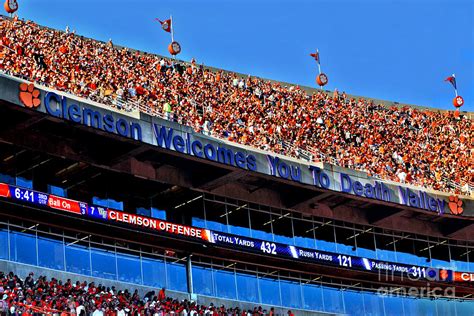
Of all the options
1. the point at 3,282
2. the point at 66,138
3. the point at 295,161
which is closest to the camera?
the point at 3,282

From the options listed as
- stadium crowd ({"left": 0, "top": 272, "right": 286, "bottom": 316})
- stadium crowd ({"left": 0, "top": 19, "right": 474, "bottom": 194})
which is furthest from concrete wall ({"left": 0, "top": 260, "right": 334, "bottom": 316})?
stadium crowd ({"left": 0, "top": 19, "right": 474, "bottom": 194})

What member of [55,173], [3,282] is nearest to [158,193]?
[55,173]

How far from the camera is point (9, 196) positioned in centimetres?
3547

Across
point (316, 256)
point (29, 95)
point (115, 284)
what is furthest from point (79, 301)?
point (316, 256)

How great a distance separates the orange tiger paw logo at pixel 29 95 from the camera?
3475 centimetres

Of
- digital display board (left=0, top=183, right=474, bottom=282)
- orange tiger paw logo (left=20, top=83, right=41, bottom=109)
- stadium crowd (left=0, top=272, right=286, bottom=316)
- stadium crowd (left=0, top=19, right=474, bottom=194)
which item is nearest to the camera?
stadium crowd (left=0, top=272, right=286, bottom=316)

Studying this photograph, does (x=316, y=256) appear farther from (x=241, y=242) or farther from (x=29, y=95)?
(x=29, y=95)

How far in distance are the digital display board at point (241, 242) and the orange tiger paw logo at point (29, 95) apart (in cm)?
265

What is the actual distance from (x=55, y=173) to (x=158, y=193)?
4.33 meters

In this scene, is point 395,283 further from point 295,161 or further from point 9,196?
point 9,196

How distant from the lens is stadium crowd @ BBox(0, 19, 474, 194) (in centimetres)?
4294

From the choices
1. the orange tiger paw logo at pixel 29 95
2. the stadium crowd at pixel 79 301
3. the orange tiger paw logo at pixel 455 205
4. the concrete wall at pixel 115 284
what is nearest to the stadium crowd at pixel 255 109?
the orange tiger paw logo at pixel 455 205

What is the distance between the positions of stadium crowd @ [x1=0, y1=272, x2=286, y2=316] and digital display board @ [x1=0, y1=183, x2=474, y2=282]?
229 cm

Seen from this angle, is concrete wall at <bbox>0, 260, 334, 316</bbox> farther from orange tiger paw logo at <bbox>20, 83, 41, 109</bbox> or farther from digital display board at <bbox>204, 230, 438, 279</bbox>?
orange tiger paw logo at <bbox>20, 83, 41, 109</bbox>
